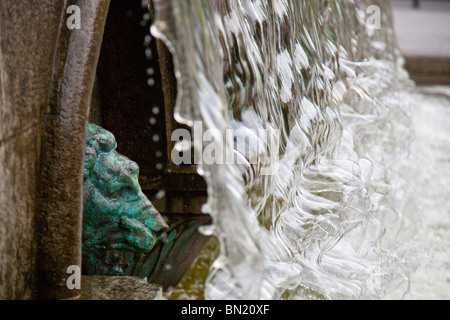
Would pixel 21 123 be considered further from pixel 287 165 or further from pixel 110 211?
pixel 287 165

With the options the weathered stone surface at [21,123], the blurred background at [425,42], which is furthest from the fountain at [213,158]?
the blurred background at [425,42]

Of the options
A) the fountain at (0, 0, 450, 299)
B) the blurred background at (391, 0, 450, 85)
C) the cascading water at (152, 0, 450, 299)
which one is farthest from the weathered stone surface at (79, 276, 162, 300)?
the blurred background at (391, 0, 450, 85)

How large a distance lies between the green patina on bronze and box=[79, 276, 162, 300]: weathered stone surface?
24cm

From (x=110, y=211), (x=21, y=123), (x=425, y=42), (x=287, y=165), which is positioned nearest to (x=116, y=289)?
(x=110, y=211)

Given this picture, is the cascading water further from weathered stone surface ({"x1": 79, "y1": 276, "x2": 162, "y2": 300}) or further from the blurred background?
the blurred background

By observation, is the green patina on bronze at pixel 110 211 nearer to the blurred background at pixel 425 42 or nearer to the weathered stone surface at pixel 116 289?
the weathered stone surface at pixel 116 289

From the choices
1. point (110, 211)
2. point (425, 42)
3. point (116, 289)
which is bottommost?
point (116, 289)

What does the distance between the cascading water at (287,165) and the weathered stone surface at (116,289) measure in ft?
0.47

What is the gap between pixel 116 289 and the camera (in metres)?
1.50

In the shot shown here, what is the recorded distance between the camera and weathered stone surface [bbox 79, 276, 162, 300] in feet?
4.78

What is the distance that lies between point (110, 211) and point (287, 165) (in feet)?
1.84

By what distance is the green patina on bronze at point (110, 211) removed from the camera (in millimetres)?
1757
